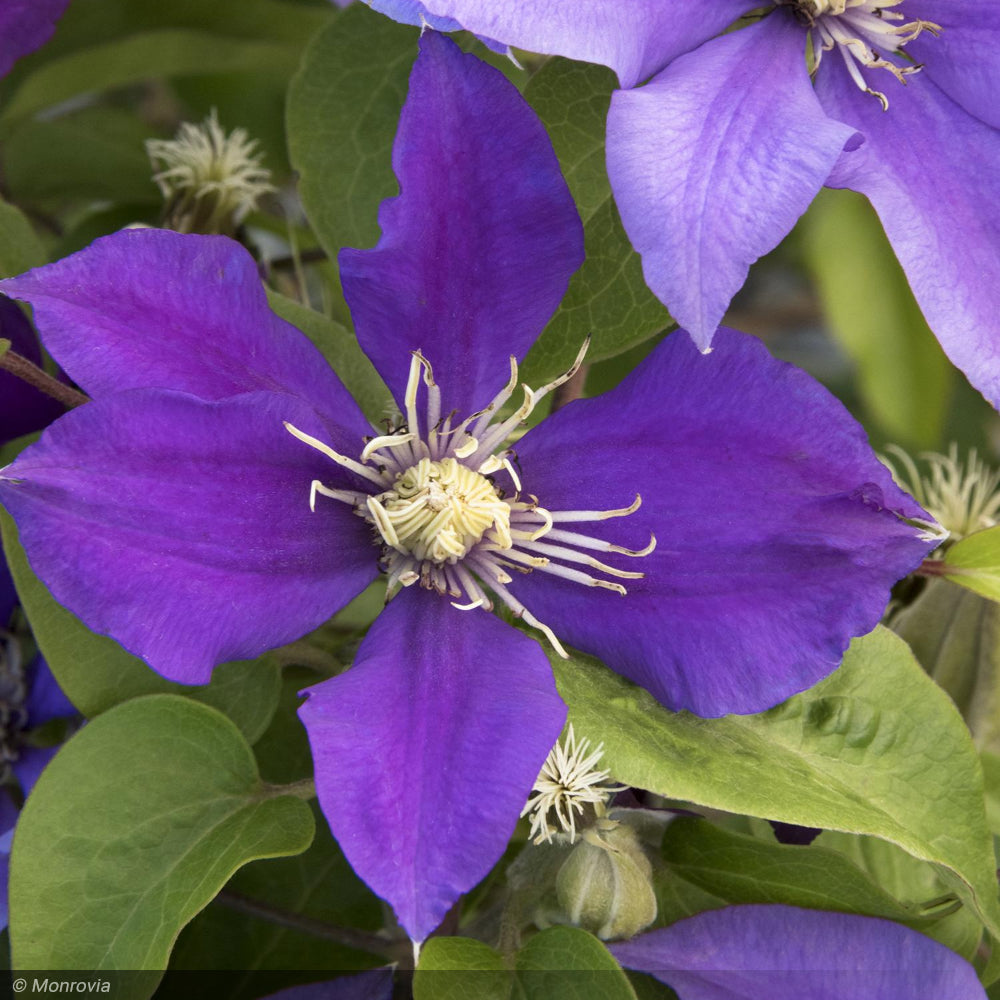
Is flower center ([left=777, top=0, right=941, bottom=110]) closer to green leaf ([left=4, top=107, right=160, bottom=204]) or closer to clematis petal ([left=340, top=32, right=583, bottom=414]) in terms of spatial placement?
clematis petal ([left=340, top=32, right=583, bottom=414])

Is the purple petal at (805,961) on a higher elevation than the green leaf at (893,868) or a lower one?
higher

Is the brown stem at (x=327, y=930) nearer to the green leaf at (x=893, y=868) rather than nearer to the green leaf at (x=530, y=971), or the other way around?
the green leaf at (x=530, y=971)

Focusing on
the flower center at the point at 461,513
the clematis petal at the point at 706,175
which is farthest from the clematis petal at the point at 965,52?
the flower center at the point at 461,513

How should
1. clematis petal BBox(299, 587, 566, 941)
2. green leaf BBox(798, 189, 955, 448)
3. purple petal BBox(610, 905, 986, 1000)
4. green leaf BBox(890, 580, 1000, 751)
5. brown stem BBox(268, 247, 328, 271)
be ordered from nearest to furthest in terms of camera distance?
clematis petal BBox(299, 587, 566, 941) → purple petal BBox(610, 905, 986, 1000) → green leaf BBox(890, 580, 1000, 751) → brown stem BBox(268, 247, 328, 271) → green leaf BBox(798, 189, 955, 448)

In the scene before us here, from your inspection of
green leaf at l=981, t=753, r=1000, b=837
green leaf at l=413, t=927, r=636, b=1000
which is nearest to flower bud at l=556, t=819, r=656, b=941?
green leaf at l=413, t=927, r=636, b=1000

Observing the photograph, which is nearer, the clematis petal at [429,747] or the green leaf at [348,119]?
the clematis petal at [429,747]

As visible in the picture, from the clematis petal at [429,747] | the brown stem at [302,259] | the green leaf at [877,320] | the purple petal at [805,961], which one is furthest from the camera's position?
the green leaf at [877,320]
